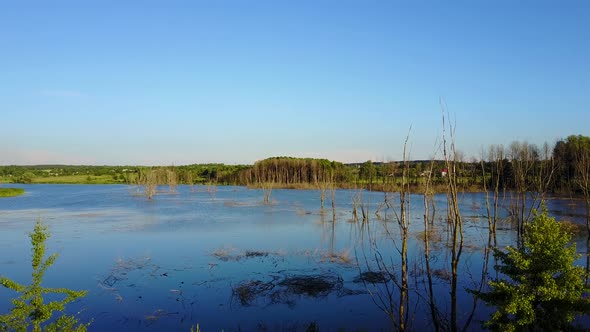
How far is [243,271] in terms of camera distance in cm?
1369

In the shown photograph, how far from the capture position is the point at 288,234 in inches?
846

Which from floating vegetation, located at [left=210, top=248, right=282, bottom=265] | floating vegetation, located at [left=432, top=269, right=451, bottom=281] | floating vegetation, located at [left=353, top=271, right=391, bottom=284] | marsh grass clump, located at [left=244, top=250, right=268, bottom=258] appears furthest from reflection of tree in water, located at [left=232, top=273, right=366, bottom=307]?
marsh grass clump, located at [left=244, top=250, right=268, bottom=258]

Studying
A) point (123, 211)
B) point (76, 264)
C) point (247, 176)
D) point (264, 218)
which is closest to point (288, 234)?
point (264, 218)

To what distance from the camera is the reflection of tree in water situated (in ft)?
35.4

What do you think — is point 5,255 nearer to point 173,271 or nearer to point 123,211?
point 173,271

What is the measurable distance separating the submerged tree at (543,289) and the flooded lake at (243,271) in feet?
4.71

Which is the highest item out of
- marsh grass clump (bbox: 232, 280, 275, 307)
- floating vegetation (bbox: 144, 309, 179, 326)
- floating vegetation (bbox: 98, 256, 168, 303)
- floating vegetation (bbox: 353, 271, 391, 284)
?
floating vegetation (bbox: 353, 271, 391, 284)

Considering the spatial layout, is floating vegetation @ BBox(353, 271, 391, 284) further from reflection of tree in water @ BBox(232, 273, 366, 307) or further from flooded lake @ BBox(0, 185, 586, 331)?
reflection of tree in water @ BBox(232, 273, 366, 307)

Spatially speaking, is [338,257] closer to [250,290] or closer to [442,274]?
[442,274]

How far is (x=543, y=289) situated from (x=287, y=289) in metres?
6.84

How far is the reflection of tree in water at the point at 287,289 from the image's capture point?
35.4ft

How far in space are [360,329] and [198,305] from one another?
156 inches

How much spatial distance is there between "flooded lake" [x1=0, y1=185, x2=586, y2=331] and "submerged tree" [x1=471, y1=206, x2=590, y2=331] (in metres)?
1.43

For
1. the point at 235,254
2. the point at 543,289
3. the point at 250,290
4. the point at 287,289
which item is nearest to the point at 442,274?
the point at 287,289
